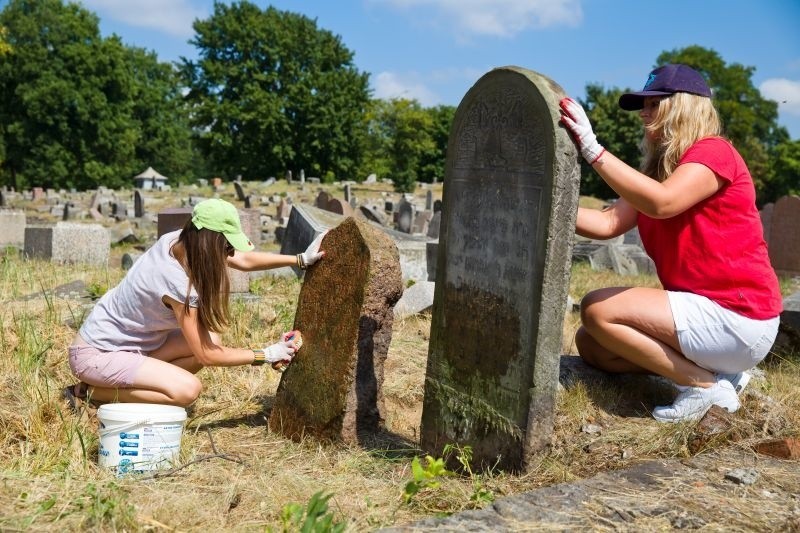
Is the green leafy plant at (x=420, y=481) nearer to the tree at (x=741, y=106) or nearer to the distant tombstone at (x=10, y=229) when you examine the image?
Answer: the distant tombstone at (x=10, y=229)

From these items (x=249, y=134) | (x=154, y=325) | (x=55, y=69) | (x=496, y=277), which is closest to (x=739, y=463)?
(x=496, y=277)

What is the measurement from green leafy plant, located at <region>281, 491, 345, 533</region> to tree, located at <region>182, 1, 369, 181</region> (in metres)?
44.7

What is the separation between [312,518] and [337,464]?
121cm

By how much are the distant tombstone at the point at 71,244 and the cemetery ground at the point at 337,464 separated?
4.94 meters

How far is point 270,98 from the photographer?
48375 millimetres

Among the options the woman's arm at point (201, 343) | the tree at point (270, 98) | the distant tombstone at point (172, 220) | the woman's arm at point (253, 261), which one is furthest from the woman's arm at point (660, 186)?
the tree at point (270, 98)

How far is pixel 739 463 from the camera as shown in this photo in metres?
3.21

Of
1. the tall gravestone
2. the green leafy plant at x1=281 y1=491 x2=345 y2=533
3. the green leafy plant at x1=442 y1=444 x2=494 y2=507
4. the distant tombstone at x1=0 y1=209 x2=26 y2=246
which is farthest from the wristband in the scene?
the distant tombstone at x1=0 y1=209 x2=26 y2=246

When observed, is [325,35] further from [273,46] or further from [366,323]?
[366,323]

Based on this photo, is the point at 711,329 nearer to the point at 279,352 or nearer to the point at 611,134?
the point at 279,352

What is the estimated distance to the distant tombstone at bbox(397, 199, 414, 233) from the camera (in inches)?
755

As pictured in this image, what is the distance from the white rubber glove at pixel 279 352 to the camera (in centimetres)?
407

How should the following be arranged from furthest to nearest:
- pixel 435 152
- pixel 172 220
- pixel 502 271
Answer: pixel 435 152 → pixel 172 220 → pixel 502 271

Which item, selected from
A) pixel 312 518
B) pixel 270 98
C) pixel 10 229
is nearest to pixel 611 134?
pixel 270 98
